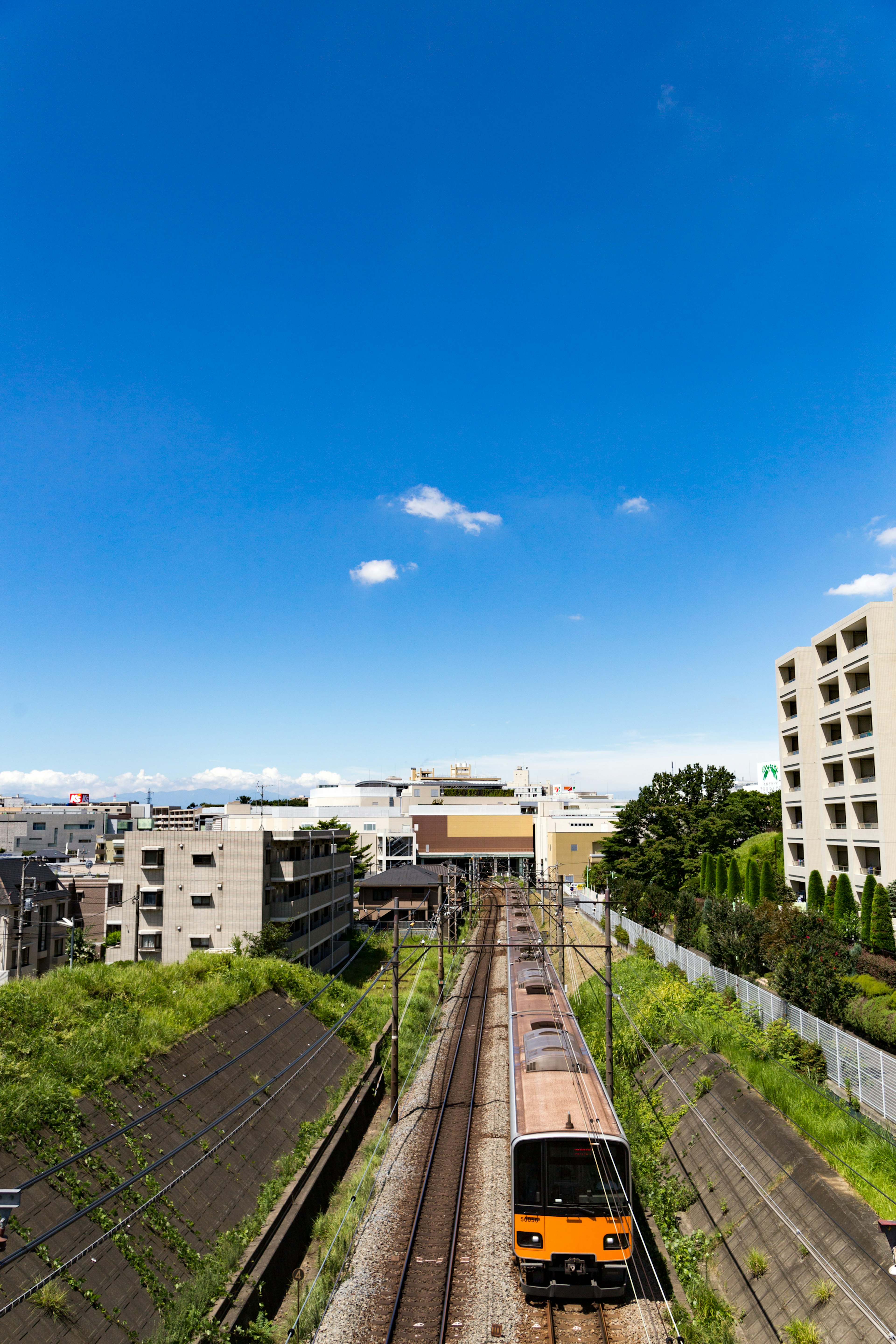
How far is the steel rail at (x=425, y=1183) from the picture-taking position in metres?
12.1

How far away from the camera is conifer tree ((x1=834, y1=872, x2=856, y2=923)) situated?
32.9m

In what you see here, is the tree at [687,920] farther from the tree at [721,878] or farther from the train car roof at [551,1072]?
the train car roof at [551,1072]

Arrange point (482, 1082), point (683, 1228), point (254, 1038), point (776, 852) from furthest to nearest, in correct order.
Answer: point (776, 852) → point (482, 1082) → point (254, 1038) → point (683, 1228)

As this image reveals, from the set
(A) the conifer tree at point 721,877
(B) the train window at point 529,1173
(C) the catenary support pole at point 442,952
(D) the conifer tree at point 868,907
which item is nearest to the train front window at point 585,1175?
(B) the train window at point 529,1173

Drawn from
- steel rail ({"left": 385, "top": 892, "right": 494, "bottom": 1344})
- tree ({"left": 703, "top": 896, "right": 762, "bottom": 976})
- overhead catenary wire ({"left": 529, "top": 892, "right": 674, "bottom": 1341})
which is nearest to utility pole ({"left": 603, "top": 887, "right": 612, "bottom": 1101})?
steel rail ({"left": 385, "top": 892, "right": 494, "bottom": 1344})

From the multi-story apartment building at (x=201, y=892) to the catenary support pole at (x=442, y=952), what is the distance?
6.67 m

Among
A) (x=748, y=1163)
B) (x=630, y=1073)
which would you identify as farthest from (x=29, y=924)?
(x=748, y=1163)

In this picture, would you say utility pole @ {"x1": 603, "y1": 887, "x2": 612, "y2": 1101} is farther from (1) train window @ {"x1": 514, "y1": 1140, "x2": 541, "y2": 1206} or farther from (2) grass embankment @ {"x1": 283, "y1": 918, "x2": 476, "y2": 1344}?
(1) train window @ {"x1": 514, "y1": 1140, "x2": 541, "y2": 1206}

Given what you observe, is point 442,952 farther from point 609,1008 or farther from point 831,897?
point 831,897

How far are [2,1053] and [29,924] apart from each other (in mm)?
35073

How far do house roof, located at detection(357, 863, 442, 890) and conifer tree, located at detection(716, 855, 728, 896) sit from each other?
22.4 m

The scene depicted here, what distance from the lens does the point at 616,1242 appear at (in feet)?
39.2

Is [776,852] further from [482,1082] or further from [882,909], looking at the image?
[482,1082]

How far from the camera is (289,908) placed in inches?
1455
